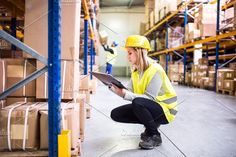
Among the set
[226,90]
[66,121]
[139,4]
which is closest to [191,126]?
[66,121]

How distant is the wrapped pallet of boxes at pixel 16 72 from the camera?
2.48 metres

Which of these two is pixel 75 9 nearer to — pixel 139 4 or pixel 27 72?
pixel 27 72

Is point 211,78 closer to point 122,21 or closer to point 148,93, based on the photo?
point 148,93

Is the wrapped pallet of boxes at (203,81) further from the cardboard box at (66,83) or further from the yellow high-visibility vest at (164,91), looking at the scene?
the cardboard box at (66,83)

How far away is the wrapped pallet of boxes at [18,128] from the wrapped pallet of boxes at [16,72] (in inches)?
18.0

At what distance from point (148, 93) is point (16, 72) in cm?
129

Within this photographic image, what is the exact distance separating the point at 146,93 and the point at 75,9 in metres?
1.08

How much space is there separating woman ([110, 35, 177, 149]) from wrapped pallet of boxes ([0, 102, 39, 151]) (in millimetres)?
799

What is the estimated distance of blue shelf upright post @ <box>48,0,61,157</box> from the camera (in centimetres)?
186

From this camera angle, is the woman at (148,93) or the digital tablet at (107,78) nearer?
the digital tablet at (107,78)

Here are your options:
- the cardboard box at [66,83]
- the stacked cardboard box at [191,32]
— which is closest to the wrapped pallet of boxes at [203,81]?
the stacked cardboard box at [191,32]

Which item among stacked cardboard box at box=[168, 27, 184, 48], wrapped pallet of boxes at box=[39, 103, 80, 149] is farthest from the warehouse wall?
wrapped pallet of boxes at box=[39, 103, 80, 149]

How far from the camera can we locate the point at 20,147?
6.85 ft

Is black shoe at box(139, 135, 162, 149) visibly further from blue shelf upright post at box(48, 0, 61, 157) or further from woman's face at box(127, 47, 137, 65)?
blue shelf upright post at box(48, 0, 61, 157)
